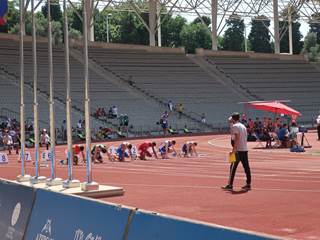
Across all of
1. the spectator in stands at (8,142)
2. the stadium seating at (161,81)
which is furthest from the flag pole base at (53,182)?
the stadium seating at (161,81)

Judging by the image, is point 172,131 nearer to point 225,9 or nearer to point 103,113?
point 103,113

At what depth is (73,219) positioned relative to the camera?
703 centimetres

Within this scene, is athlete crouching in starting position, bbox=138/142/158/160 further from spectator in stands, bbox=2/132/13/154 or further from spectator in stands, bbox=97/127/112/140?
spectator in stands, bbox=97/127/112/140

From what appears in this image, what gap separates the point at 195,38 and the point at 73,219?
10747 cm


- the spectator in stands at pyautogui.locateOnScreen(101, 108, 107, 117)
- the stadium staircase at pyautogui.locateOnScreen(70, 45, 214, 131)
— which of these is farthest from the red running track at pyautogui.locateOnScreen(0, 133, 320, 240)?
the stadium staircase at pyautogui.locateOnScreen(70, 45, 214, 131)

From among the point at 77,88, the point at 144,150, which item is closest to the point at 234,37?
the point at 77,88

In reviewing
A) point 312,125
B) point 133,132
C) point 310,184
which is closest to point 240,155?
point 310,184

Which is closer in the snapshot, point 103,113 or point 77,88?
point 103,113

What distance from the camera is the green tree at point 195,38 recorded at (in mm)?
112750

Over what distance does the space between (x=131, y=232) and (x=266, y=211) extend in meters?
5.60

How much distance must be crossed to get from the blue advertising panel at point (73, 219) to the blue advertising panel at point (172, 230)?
10.9 inches

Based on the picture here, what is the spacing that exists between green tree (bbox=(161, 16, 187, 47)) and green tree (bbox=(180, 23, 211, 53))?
5.53 feet

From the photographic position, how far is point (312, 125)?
55438mm

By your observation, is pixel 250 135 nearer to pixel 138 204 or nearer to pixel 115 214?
pixel 138 204
